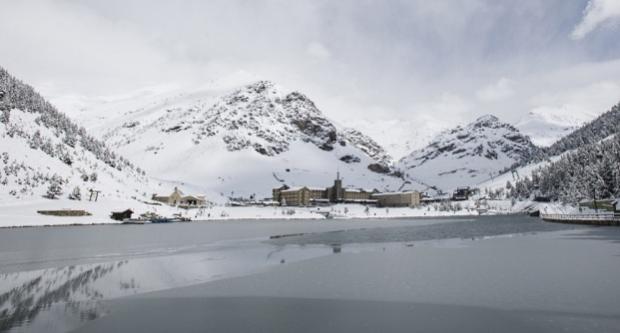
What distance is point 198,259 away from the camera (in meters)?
37.0

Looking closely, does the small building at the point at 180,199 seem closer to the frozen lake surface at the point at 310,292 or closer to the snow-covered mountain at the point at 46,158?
the snow-covered mountain at the point at 46,158

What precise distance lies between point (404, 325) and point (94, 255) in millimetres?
31036

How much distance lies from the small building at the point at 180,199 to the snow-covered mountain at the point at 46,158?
7042mm

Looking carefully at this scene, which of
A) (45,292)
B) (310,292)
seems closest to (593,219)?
(310,292)

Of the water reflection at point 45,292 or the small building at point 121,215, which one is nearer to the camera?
the water reflection at point 45,292

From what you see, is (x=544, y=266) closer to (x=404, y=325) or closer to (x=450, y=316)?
(x=450, y=316)

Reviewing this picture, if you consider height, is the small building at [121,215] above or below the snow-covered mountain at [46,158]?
below

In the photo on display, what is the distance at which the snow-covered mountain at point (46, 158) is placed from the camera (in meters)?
99.8

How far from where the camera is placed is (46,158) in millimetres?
113000

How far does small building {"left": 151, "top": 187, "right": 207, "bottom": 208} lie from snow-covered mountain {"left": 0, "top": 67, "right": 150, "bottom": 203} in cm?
704

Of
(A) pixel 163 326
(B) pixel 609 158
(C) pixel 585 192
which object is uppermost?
(B) pixel 609 158

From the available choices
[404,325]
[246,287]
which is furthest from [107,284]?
[404,325]

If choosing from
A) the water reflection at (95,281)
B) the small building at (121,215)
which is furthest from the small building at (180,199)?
the water reflection at (95,281)

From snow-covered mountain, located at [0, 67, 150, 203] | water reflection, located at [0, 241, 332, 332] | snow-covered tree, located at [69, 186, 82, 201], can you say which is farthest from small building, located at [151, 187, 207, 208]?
water reflection, located at [0, 241, 332, 332]
